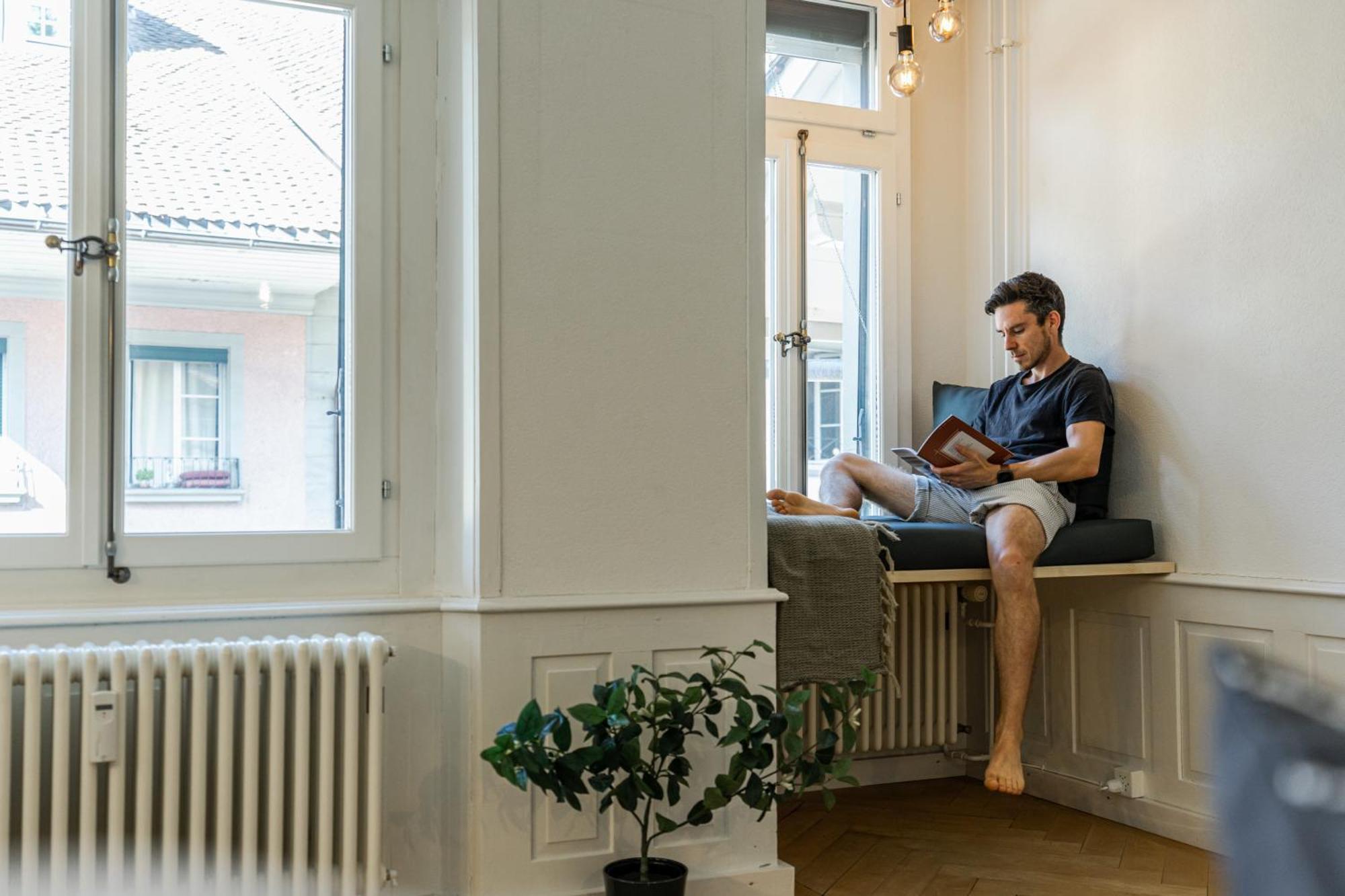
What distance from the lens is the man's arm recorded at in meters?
3.32

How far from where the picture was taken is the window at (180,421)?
2623 mm

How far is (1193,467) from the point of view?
330 centimetres

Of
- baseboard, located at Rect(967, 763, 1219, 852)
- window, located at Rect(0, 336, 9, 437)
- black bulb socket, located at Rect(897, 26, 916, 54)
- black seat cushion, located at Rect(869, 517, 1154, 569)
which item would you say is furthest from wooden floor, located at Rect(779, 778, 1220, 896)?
black bulb socket, located at Rect(897, 26, 916, 54)

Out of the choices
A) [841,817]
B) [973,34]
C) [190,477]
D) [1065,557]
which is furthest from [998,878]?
[973,34]

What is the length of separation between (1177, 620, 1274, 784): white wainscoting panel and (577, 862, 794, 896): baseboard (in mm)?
1234

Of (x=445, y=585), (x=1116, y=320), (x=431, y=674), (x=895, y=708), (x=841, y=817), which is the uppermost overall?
(x=1116, y=320)

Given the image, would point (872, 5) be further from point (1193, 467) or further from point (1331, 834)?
point (1331, 834)

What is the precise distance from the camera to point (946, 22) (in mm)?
3209

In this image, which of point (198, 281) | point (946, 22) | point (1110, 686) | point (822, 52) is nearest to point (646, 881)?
point (198, 281)

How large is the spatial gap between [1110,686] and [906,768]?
822 mm

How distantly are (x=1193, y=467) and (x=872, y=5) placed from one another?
2.05m

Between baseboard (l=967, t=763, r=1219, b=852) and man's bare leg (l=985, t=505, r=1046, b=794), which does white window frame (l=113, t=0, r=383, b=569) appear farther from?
baseboard (l=967, t=763, r=1219, b=852)

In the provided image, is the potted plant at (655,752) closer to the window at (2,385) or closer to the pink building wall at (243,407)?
the pink building wall at (243,407)

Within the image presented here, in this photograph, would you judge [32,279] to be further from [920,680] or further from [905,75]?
[920,680]
